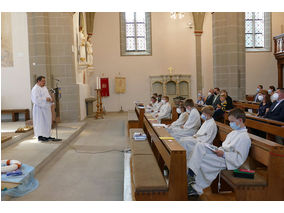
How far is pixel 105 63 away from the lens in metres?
18.6

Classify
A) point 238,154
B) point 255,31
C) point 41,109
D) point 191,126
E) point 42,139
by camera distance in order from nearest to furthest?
point 238,154 < point 191,126 < point 41,109 < point 42,139 < point 255,31

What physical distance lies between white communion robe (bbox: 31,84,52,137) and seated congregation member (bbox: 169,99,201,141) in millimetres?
3142

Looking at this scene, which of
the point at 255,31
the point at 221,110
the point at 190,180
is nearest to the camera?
the point at 190,180

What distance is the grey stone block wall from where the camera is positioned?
10.8m

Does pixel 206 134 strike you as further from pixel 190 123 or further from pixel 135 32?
pixel 135 32

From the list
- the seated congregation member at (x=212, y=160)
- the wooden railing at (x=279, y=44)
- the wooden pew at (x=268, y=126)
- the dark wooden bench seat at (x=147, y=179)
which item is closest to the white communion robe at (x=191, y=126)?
the wooden pew at (x=268, y=126)

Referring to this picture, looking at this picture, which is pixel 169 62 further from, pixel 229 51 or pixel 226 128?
pixel 226 128

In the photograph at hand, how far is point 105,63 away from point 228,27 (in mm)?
8950

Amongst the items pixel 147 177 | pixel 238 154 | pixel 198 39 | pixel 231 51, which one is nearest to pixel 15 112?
pixel 231 51

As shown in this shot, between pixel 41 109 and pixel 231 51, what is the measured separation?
7345 mm

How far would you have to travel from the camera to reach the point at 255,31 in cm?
1917

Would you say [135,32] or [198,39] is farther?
[135,32]

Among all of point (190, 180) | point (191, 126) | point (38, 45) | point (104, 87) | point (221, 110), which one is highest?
point (38, 45)
